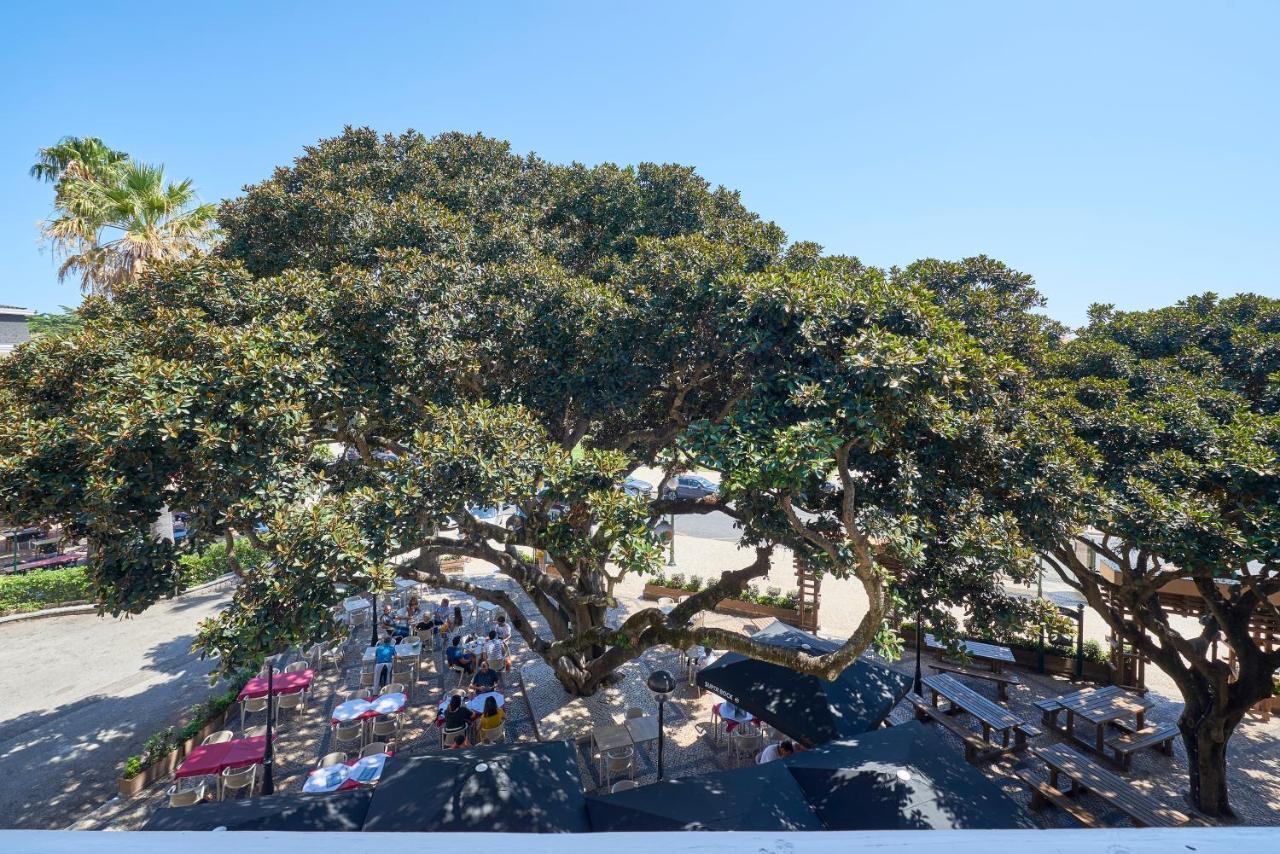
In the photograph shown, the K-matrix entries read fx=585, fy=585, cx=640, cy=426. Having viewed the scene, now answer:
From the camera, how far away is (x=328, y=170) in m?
16.6

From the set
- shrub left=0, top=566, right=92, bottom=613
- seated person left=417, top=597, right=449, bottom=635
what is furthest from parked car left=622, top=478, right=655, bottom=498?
shrub left=0, top=566, right=92, bottom=613

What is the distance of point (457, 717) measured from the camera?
1171cm

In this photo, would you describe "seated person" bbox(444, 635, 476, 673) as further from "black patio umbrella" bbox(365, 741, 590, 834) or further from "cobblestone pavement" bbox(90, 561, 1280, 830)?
"black patio umbrella" bbox(365, 741, 590, 834)

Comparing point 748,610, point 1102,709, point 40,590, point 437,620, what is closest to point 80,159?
point 40,590

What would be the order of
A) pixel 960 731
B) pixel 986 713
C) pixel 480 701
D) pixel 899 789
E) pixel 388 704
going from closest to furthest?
pixel 899 789 < pixel 388 704 < pixel 986 713 < pixel 480 701 < pixel 960 731

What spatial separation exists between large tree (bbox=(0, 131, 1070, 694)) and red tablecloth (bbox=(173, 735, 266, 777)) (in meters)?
3.76

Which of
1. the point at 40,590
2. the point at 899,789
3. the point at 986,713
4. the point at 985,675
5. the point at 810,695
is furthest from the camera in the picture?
the point at 40,590

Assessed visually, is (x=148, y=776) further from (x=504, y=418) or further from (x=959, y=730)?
(x=959, y=730)

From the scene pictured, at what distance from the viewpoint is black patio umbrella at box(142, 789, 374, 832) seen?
738cm

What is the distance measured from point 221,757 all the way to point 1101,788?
1565 centimetres

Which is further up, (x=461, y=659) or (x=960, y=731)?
(x=461, y=659)

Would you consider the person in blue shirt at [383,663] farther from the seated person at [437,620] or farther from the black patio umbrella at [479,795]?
the black patio umbrella at [479,795]

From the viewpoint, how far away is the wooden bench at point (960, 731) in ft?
39.6

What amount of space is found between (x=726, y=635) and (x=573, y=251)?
11739 millimetres
